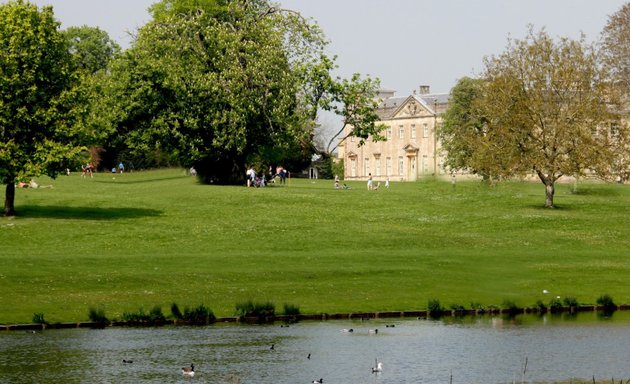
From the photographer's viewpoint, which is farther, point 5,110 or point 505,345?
point 5,110

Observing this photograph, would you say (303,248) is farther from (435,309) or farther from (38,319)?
(38,319)

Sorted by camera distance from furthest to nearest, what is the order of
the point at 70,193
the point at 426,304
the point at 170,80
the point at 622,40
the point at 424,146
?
the point at 424,146 < the point at 622,40 < the point at 170,80 < the point at 70,193 < the point at 426,304

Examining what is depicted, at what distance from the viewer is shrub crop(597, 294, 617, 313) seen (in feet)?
208

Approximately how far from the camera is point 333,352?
48.1 meters

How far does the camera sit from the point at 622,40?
14000 cm

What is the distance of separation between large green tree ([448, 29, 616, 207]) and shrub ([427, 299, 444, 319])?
4679 cm

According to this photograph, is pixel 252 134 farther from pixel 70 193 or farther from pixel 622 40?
pixel 622 40

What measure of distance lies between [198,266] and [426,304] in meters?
15.3

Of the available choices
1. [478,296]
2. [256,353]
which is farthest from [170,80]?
[256,353]

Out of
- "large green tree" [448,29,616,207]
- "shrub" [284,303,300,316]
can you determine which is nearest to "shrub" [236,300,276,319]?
"shrub" [284,303,300,316]

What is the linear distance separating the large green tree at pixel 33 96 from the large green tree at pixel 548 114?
38463 millimetres

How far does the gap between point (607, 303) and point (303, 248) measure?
994 inches

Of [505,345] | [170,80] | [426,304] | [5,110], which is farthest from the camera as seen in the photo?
[170,80]

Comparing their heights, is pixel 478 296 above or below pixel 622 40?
below
